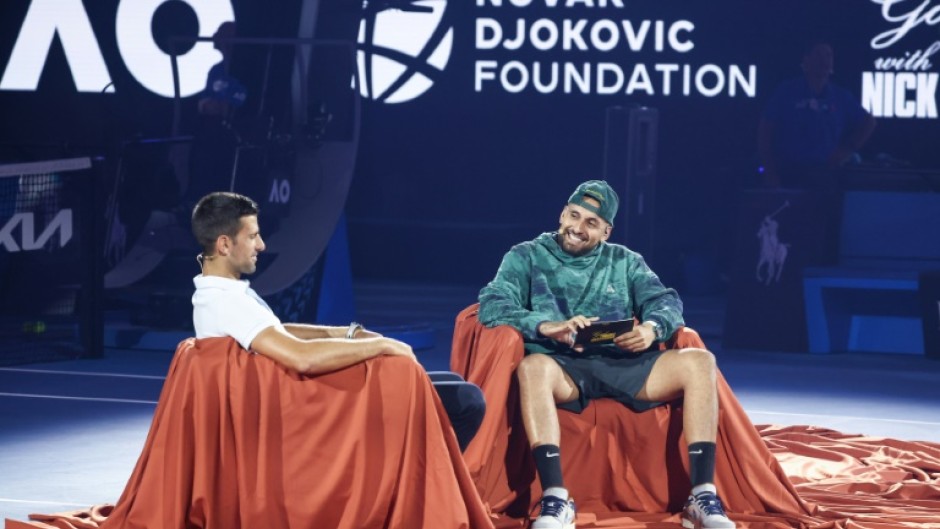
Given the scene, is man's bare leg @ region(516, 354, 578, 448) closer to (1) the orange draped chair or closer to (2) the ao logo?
(1) the orange draped chair

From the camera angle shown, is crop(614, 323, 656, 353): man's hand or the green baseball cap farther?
the green baseball cap

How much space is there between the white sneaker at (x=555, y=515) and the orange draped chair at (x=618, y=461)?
174 millimetres

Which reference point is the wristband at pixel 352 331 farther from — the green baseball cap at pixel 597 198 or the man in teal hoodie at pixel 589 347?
the green baseball cap at pixel 597 198

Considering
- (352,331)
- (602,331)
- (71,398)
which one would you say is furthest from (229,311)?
(71,398)

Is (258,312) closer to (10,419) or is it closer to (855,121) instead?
(10,419)

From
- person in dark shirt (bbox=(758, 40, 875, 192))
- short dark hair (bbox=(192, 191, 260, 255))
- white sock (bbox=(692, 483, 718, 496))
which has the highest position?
person in dark shirt (bbox=(758, 40, 875, 192))

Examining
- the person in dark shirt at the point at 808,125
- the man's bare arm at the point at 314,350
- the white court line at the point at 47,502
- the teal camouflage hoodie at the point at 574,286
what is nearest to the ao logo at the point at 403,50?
the person in dark shirt at the point at 808,125

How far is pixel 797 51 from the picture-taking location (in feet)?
44.3

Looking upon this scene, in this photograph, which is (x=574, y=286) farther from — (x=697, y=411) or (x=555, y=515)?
(x=555, y=515)

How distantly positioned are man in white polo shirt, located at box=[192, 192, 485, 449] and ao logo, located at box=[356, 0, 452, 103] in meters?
8.86

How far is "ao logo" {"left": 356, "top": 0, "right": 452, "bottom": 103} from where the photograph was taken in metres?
13.8

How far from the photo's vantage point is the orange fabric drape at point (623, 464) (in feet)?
17.7

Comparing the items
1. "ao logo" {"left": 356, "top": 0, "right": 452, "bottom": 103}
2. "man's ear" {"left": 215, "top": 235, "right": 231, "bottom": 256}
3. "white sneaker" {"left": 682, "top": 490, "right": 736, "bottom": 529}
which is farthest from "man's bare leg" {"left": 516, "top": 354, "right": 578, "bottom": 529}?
"ao logo" {"left": 356, "top": 0, "right": 452, "bottom": 103}

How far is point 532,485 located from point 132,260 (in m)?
5.97
